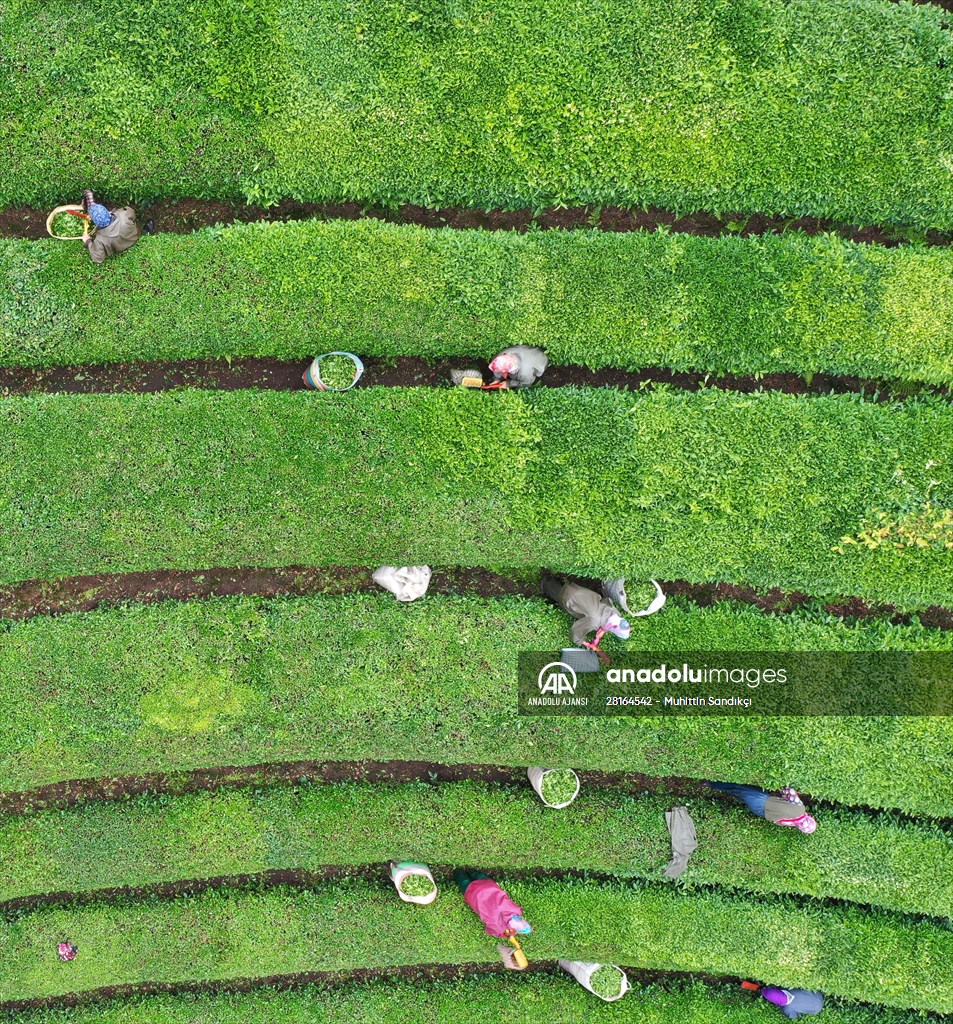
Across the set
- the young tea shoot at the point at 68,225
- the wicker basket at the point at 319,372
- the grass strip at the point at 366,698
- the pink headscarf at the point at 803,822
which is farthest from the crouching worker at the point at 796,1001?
the young tea shoot at the point at 68,225

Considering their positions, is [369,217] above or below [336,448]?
above

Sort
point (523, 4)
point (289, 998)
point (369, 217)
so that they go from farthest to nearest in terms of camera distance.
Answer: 1. point (289, 998)
2. point (369, 217)
3. point (523, 4)

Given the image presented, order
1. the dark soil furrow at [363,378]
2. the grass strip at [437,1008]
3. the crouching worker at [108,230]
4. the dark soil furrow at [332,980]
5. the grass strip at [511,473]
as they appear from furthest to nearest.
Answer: the dark soil furrow at [332,980], the grass strip at [437,1008], the dark soil furrow at [363,378], the grass strip at [511,473], the crouching worker at [108,230]

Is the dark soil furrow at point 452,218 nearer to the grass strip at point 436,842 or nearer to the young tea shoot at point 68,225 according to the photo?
the young tea shoot at point 68,225

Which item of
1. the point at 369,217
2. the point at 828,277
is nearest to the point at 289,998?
the point at 369,217

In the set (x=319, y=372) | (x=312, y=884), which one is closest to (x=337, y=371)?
(x=319, y=372)

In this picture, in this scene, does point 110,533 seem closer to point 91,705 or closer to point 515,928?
point 91,705

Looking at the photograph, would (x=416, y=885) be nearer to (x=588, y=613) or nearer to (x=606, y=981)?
(x=606, y=981)
